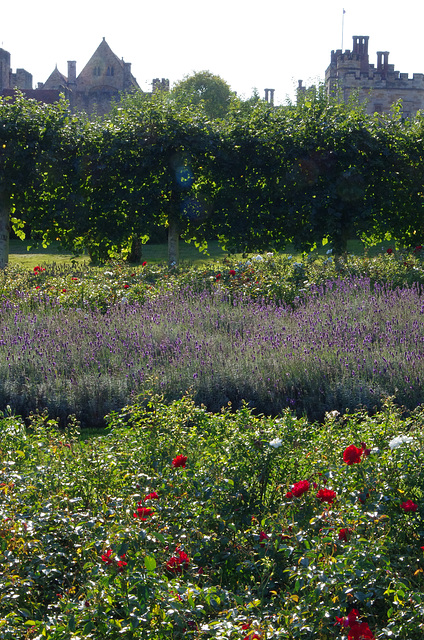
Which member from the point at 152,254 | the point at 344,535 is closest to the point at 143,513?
the point at 344,535

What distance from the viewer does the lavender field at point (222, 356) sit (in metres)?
5.30

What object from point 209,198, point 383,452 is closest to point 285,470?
point 383,452

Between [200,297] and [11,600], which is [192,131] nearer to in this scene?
[200,297]

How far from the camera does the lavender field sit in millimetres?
5297

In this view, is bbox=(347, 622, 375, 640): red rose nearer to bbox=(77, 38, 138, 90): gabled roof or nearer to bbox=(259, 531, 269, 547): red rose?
bbox=(259, 531, 269, 547): red rose

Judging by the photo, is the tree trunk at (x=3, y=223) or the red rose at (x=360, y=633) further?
the tree trunk at (x=3, y=223)

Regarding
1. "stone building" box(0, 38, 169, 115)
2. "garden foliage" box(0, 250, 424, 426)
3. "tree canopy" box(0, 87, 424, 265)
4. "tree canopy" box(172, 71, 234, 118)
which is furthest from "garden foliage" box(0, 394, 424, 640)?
"stone building" box(0, 38, 169, 115)

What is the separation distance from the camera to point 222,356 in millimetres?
5742

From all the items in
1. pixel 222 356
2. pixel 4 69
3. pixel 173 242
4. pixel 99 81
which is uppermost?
pixel 4 69

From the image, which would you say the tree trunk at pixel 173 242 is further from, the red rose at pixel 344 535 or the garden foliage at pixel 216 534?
the red rose at pixel 344 535

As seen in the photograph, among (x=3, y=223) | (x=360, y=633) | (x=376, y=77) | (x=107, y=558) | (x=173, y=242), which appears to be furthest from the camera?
(x=376, y=77)

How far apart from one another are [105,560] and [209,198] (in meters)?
10.0

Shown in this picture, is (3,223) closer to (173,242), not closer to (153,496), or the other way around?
(173,242)

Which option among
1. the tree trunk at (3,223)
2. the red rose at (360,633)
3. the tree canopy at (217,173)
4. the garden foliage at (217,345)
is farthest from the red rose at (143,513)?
the tree trunk at (3,223)
